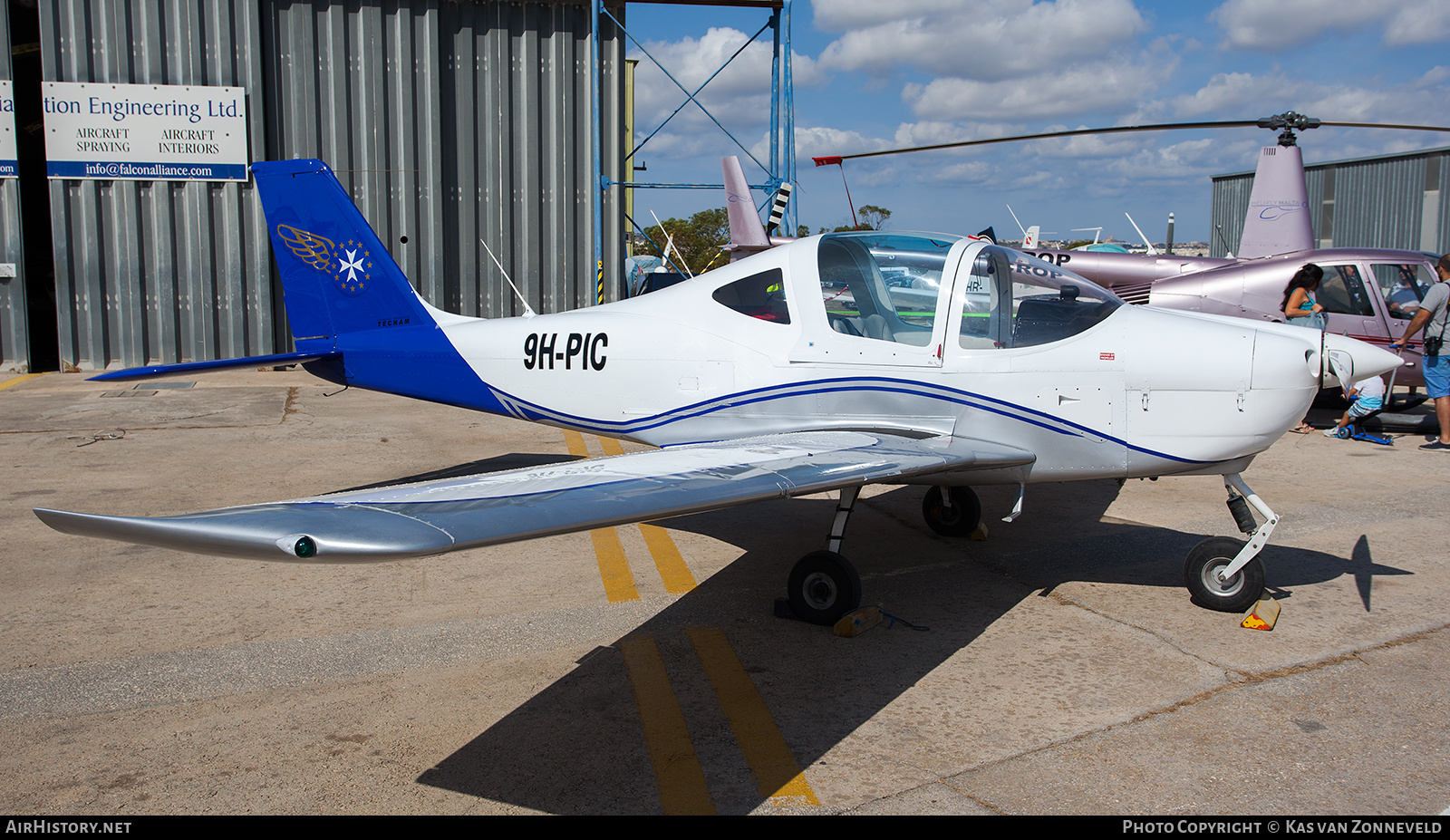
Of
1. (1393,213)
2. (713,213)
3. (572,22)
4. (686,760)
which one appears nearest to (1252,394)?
(686,760)

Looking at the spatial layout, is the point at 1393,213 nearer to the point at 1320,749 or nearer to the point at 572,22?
the point at 572,22

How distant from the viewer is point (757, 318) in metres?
5.31

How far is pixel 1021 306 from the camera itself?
4844 mm

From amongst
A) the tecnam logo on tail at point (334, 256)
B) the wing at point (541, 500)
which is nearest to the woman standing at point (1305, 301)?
the wing at point (541, 500)

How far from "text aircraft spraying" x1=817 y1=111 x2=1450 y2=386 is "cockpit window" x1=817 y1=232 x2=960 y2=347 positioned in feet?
14.2

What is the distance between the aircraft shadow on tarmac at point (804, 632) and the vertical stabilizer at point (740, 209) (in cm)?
1302

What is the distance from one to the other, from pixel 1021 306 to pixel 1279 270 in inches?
331

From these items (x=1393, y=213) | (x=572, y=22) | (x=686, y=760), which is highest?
(x=572, y=22)

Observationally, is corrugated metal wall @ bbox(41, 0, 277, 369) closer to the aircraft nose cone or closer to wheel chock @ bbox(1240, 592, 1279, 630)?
wheel chock @ bbox(1240, 592, 1279, 630)

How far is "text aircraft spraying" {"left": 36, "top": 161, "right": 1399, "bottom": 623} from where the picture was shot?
4.30 m

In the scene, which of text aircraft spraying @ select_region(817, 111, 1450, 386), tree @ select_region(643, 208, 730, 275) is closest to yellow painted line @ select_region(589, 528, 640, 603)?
text aircraft spraying @ select_region(817, 111, 1450, 386)

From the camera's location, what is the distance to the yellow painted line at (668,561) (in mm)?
5121

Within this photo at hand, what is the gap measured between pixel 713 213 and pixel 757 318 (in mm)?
55592

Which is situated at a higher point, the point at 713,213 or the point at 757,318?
the point at 713,213
